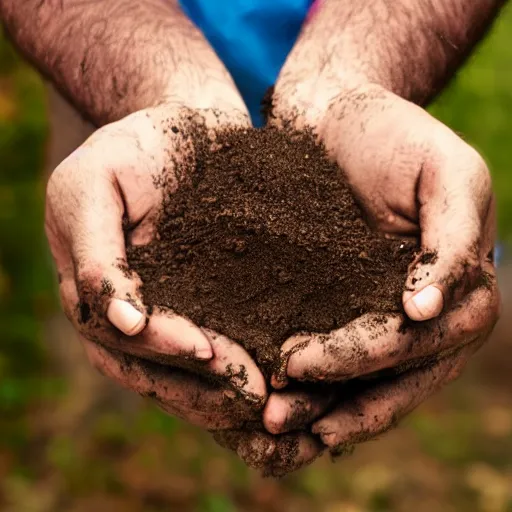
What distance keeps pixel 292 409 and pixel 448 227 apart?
0.42m

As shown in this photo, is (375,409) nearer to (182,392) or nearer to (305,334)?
(305,334)

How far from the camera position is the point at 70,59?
6.56ft

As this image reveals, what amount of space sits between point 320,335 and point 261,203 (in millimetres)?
307

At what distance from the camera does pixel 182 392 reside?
138 cm

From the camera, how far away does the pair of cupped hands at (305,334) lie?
4.31 ft

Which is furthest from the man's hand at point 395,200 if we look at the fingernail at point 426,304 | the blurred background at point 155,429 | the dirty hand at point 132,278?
the blurred background at point 155,429

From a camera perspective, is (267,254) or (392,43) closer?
(267,254)

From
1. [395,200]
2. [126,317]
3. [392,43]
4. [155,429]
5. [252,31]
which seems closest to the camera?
[126,317]

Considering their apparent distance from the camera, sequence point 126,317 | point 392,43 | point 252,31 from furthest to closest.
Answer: point 252,31, point 392,43, point 126,317

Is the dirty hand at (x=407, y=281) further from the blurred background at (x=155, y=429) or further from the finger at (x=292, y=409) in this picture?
the blurred background at (x=155, y=429)

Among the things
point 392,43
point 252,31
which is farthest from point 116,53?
point 392,43

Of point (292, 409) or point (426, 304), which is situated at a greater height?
point (426, 304)

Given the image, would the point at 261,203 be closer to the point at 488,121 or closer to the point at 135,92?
the point at 135,92

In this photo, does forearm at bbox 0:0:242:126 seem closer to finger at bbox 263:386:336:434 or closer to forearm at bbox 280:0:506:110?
forearm at bbox 280:0:506:110
